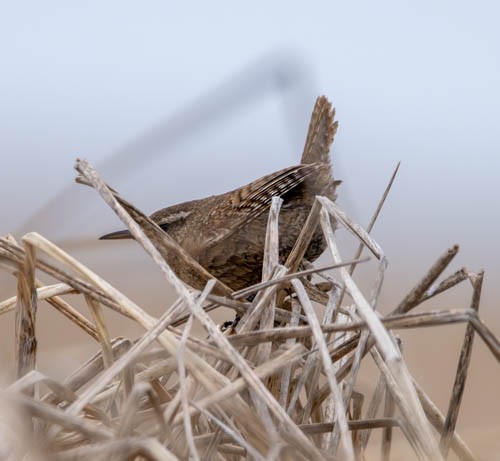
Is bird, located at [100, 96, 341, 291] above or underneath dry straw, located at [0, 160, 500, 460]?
underneath

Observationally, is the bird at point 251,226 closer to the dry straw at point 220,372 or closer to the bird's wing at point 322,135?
the bird's wing at point 322,135

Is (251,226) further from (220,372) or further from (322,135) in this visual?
(220,372)

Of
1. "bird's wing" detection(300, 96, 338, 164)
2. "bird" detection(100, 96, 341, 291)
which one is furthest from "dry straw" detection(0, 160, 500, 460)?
"bird's wing" detection(300, 96, 338, 164)

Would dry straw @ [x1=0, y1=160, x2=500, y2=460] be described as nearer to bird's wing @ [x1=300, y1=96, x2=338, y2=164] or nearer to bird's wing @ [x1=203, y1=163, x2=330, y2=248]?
bird's wing @ [x1=203, y1=163, x2=330, y2=248]

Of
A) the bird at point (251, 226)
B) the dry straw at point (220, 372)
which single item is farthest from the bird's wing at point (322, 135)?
the dry straw at point (220, 372)

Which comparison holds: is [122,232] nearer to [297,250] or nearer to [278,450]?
[297,250]
